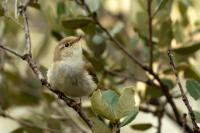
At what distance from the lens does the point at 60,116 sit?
2297mm

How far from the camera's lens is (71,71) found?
2.00 m

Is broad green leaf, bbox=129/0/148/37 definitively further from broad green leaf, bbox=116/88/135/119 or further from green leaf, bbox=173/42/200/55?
broad green leaf, bbox=116/88/135/119

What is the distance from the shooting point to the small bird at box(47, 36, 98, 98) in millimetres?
1938

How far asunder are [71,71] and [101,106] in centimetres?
61

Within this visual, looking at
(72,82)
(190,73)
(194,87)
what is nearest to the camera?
(194,87)

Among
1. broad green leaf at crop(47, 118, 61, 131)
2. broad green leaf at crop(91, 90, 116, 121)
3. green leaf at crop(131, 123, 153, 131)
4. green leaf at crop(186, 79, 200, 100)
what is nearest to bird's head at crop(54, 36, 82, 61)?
broad green leaf at crop(47, 118, 61, 131)

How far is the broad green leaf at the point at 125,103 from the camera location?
1.39 metres

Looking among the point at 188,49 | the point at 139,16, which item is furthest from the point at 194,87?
the point at 139,16

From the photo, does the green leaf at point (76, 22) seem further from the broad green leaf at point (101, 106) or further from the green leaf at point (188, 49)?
the broad green leaf at point (101, 106)

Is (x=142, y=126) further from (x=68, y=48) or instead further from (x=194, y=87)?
(x=194, y=87)

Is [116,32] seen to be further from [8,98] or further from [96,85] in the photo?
[8,98]

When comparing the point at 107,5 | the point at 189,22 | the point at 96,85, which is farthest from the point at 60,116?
the point at 107,5

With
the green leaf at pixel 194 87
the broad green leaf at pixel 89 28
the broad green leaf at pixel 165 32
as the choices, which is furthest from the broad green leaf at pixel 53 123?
the green leaf at pixel 194 87

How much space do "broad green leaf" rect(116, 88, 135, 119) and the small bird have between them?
524 millimetres
